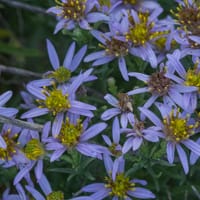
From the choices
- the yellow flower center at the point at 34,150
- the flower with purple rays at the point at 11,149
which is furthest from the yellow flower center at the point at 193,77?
the flower with purple rays at the point at 11,149

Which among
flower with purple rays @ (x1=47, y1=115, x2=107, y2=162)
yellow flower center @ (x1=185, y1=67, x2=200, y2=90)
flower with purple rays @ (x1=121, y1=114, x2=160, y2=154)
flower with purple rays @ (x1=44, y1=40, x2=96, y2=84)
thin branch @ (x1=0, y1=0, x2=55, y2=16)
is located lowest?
flower with purple rays @ (x1=47, y1=115, x2=107, y2=162)

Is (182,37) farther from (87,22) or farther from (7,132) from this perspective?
(7,132)

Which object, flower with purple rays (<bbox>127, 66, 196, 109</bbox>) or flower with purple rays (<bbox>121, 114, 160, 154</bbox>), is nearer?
flower with purple rays (<bbox>121, 114, 160, 154</bbox>)

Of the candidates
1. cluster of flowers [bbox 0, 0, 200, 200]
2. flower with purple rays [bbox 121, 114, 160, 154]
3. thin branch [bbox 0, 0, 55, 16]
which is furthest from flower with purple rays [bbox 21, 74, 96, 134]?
thin branch [bbox 0, 0, 55, 16]

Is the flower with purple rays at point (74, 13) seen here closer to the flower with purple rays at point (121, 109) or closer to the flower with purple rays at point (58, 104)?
the flower with purple rays at point (58, 104)

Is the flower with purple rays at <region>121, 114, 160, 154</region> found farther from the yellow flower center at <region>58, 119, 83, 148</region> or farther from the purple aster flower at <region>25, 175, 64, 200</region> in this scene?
the purple aster flower at <region>25, 175, 64, 200</region>

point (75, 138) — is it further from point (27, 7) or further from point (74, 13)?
point (27, 7)

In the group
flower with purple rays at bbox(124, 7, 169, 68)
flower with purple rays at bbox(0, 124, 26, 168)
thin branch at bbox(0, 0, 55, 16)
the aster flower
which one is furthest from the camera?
thin branch at bbox(0, 0, 55, 16)
